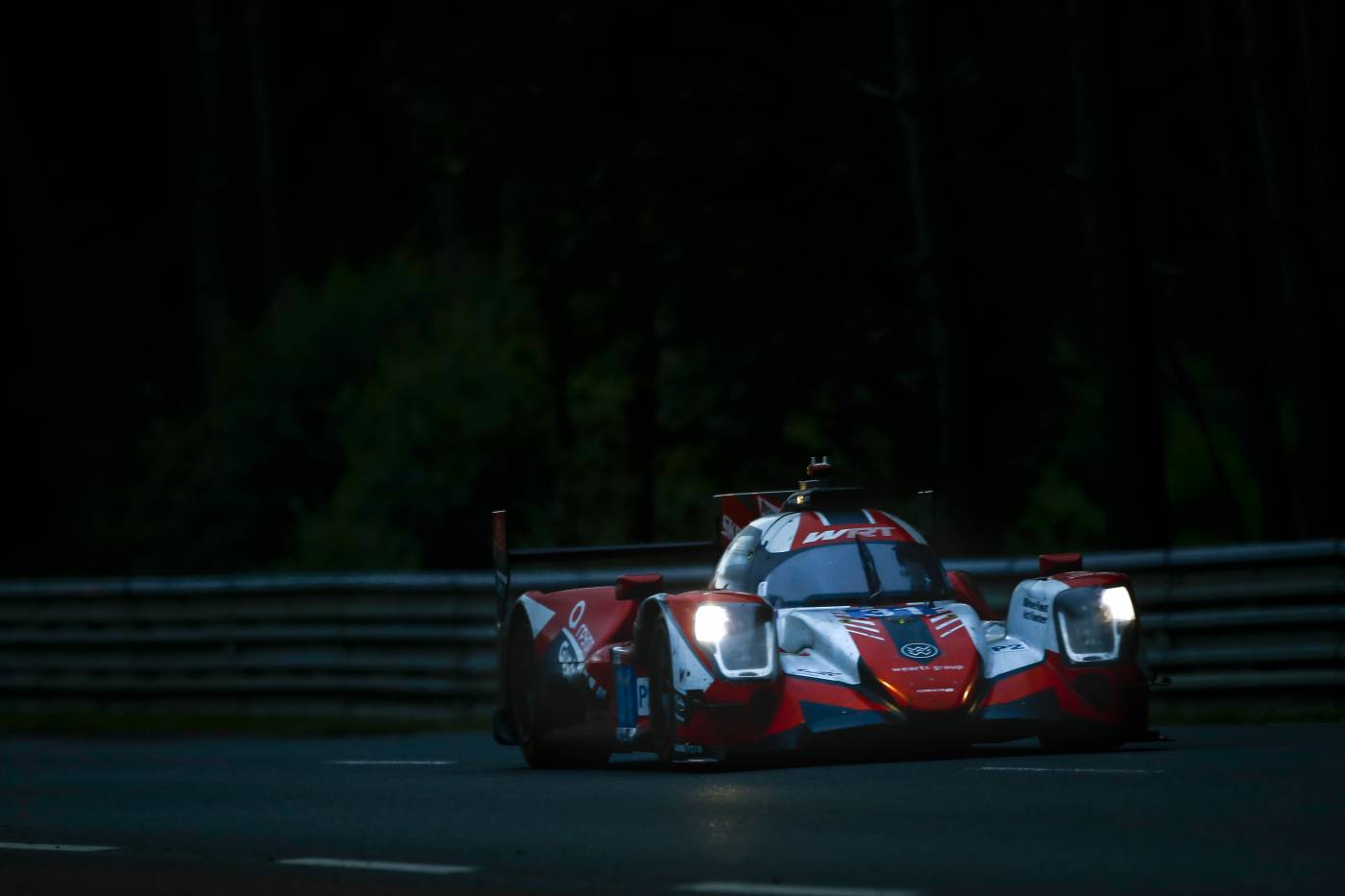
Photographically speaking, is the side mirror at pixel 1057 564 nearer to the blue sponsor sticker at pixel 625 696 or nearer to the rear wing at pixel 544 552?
the blue sponsor sticker at pixel 625 696

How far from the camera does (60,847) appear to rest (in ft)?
33.2

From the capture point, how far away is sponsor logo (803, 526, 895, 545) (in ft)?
42.6

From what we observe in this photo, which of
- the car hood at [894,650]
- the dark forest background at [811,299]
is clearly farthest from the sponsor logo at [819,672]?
the dark forest background at [811,299]

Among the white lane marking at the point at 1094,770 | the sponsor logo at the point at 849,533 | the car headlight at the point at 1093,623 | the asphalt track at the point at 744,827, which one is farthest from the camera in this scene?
the sponsor logo at the point at 849,533

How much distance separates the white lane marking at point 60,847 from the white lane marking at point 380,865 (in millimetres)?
1170

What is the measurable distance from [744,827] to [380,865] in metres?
1.31

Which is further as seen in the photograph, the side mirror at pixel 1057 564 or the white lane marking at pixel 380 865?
the side mirror at pixel 1057 564

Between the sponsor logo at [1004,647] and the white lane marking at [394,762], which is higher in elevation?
the sponsor logo at [1004,647]

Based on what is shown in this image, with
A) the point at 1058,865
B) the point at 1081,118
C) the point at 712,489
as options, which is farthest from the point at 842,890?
the point at 712,489

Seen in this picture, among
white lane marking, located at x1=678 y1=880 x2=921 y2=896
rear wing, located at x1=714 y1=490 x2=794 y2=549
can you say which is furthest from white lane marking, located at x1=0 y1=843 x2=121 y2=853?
rear wing, located at x1=714 y1=490 x2=794 y2=549

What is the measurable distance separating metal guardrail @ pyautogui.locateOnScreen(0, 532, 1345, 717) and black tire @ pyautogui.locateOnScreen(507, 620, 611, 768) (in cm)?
403

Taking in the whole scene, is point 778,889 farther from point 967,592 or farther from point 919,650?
point 967,592

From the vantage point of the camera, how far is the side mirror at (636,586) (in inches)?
510

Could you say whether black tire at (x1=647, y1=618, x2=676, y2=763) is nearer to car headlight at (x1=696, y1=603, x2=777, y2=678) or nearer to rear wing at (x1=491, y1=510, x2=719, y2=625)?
car headlight at (x1=696, y1=603, x2=777, y2=678)
